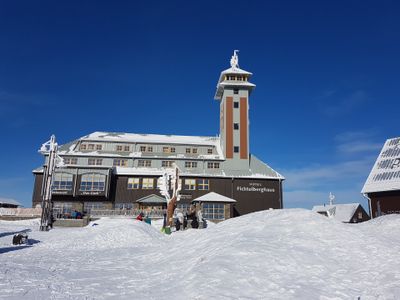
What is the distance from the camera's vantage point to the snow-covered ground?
7.90 metres

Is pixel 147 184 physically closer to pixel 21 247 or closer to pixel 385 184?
pixel 21 247

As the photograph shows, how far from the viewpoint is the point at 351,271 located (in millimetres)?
9562

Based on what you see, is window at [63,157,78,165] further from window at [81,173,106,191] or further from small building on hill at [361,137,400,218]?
small building on hill at [361,137,400,218]

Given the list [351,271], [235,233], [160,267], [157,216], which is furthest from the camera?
[157,216]

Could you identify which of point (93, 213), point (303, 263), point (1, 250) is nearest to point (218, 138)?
point (93, 213)

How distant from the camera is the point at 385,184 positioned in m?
34.4

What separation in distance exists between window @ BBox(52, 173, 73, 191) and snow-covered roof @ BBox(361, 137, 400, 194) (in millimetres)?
35037

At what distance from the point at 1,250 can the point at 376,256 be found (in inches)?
638

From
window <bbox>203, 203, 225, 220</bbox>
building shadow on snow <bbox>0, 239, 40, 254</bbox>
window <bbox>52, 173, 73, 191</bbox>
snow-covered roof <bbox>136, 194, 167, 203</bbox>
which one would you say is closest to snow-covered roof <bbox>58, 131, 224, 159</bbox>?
window <bbox>52, 173, 73, 191</bbox>

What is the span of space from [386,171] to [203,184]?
2185 centimetres

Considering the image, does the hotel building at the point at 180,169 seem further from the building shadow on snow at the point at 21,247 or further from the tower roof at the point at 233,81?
the building shadow on snow at the point at 21,247

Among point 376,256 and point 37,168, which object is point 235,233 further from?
point 37,168

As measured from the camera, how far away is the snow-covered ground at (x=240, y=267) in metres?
7.90

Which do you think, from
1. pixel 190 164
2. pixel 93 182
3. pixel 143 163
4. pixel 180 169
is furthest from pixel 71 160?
pixel 190 164
